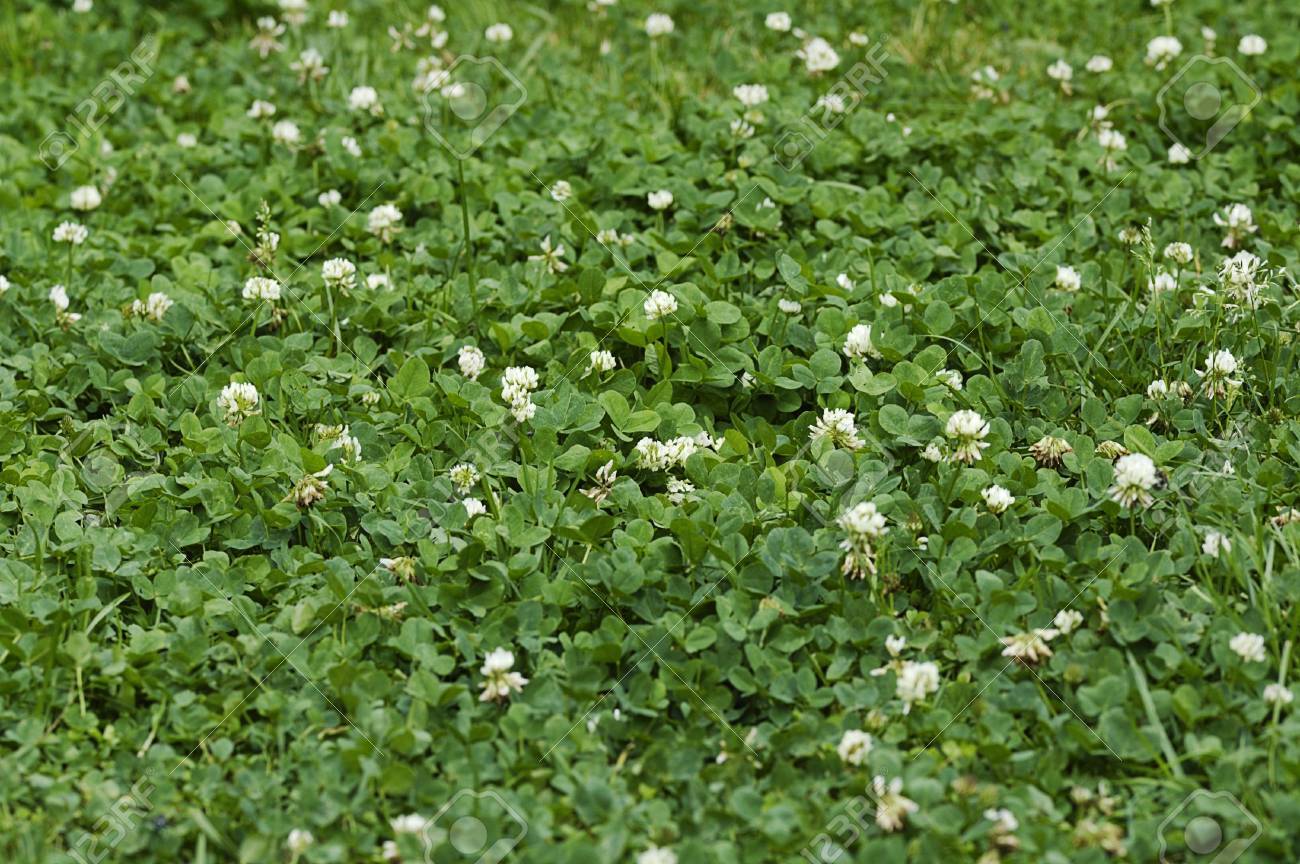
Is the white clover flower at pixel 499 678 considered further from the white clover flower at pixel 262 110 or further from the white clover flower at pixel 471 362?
the white clover flower at pixel 262 110

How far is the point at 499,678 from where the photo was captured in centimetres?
286

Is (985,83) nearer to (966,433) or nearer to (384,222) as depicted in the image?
(384,222)

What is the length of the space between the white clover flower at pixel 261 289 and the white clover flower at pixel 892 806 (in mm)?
2104

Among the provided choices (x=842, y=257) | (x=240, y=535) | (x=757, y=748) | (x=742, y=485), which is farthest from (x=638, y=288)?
(x=757, y=748)

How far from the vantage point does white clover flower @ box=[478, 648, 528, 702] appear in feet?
9.35

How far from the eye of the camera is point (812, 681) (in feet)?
9.46

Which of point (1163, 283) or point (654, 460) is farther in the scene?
point (1163, 283)

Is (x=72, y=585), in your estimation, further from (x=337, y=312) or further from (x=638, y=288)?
(x=638, y=288)

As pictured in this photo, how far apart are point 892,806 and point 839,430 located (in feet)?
3.31

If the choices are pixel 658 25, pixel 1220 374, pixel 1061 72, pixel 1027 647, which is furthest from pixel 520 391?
pixel 1061 72

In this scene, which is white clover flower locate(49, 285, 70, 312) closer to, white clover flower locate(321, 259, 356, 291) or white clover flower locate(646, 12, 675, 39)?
white clover flower locate(321, 259, 356, 291)

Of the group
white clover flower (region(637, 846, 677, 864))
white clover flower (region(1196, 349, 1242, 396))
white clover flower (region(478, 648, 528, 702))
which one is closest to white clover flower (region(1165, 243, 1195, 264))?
white clover flower (region(1196, 349, 1242, 396))

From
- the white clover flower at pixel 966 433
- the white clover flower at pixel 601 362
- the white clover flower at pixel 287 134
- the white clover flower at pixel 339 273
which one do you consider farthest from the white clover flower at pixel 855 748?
the white clover flower at pixel 287 134

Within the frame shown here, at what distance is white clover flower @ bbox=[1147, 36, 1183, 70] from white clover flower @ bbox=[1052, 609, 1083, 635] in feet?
9.01
